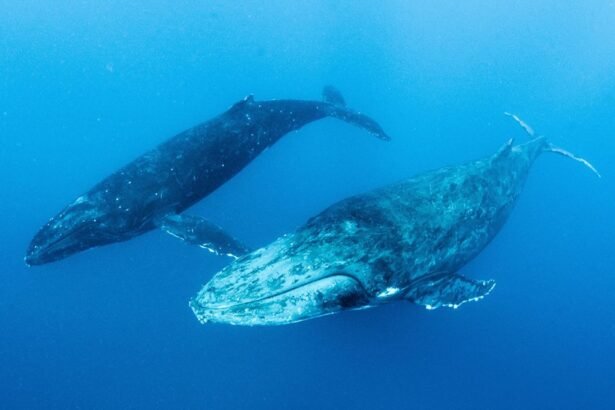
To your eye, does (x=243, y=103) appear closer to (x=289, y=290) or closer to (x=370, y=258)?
(x=370, y=258)

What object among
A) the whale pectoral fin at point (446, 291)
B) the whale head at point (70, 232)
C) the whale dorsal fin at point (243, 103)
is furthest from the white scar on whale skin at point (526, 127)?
the whale head at point (70, 232)

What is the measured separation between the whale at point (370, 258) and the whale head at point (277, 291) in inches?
0.4

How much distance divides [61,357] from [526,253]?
50.6 feet

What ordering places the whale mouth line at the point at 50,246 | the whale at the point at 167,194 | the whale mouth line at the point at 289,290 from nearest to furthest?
the whale mouth line at the point at 289,290
the whale mouth line at the point at 50,246
the whale at the point at 167,194

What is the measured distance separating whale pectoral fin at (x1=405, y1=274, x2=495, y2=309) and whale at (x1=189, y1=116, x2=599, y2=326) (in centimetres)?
1

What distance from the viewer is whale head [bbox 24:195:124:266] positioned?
25.7 feet

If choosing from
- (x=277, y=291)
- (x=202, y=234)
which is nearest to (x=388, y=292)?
(x=277, y=291)

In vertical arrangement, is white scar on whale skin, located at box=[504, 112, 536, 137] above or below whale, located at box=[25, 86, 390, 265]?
above

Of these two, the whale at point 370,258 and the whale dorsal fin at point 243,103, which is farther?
the whale dorsal fin at point 243,103

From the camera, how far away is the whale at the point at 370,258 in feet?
13.5

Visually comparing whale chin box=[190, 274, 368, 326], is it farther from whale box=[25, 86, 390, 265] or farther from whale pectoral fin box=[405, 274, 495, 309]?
whale box=[25, 86, 390, 265]

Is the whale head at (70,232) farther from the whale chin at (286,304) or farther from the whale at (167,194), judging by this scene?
the whale chin at (286,304)

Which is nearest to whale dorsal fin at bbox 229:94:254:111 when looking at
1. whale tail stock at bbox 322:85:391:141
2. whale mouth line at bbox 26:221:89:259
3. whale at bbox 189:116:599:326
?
whale tail stock at bbox 322:85:391:141

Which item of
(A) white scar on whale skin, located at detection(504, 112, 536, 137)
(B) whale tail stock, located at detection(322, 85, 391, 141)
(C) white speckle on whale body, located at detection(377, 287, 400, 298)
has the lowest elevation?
(C) white speckle on whale body, located at detection(377, 287, 400, 298)
